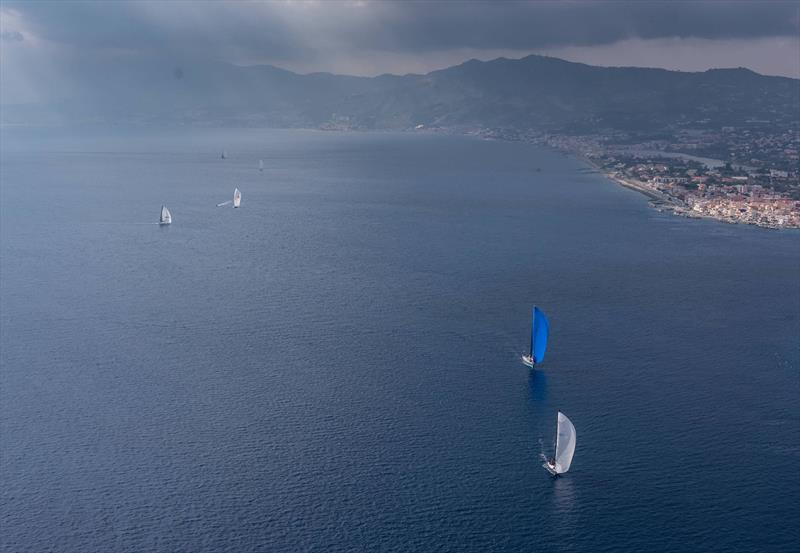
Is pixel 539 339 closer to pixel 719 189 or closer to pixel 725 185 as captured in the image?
pixel 719 189

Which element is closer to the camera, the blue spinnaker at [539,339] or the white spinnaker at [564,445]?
the white spinnaker at [564,445]

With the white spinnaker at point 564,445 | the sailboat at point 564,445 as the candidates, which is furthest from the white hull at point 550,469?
the white spinnaker at point 564,445

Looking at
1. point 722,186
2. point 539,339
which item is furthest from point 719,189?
point 539,339

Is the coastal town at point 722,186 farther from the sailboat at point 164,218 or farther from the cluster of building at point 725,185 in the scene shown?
the sailboat at point 164,218

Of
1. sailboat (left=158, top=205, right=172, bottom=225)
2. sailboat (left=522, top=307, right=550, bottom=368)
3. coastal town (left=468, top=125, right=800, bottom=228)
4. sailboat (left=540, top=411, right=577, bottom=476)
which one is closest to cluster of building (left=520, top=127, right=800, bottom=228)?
coastal town (left=468, top=125, right=800, bottom=228)

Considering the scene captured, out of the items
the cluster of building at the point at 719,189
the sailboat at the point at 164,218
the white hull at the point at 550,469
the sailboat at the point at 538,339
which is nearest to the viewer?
the white hull at the point at 550,469
